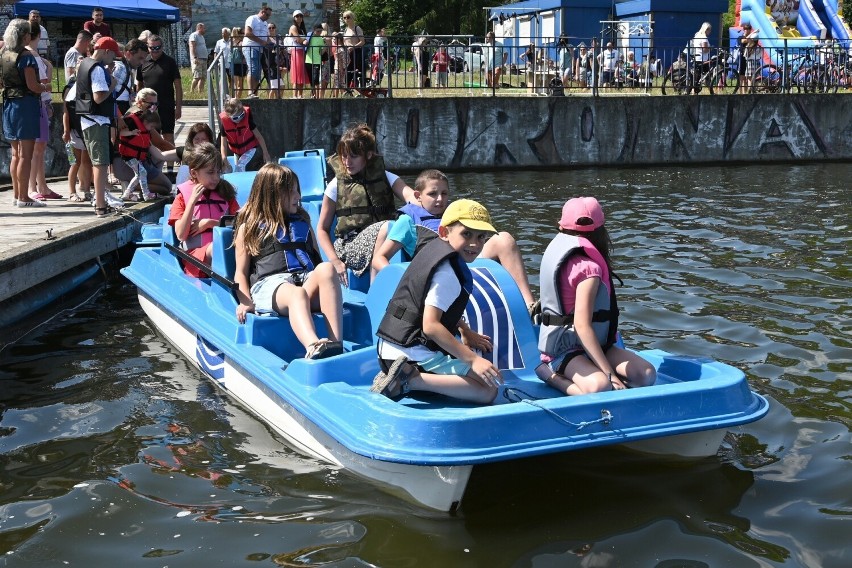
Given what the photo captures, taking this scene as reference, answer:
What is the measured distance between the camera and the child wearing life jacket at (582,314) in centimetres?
491

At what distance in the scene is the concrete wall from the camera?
17.0m

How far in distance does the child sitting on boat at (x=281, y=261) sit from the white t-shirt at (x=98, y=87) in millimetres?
3927

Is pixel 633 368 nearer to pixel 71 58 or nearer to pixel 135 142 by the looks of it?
pixel 135 142

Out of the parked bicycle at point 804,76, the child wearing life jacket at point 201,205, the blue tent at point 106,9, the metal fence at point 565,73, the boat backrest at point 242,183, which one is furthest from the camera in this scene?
the blue tent at point 106,9

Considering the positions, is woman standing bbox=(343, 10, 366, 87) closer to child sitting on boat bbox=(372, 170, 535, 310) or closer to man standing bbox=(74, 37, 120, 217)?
man standing bbox=(74, 37, 120, 217)

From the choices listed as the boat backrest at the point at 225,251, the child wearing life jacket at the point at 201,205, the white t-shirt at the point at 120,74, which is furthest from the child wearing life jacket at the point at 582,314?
the white t-shirt at the point at 120,74

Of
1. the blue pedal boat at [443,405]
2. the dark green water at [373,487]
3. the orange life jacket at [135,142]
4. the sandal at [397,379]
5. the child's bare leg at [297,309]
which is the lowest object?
the dark green water at [373,487]

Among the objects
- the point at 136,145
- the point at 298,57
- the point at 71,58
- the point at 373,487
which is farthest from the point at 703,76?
the point at 373,487

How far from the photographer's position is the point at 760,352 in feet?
22.7

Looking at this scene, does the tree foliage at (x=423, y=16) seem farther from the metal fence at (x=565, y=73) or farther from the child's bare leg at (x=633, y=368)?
the child's bare leg at (x=633, y=368)

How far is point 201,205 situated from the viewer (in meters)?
7.57

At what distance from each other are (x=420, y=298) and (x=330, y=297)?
115 cm

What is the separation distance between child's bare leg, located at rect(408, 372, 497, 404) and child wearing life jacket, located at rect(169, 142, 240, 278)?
289 cm

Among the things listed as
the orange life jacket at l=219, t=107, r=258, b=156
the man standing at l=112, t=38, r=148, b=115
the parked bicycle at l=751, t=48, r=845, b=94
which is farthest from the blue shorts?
the parked bicycle at l=751, t=48, r=845, b=94
